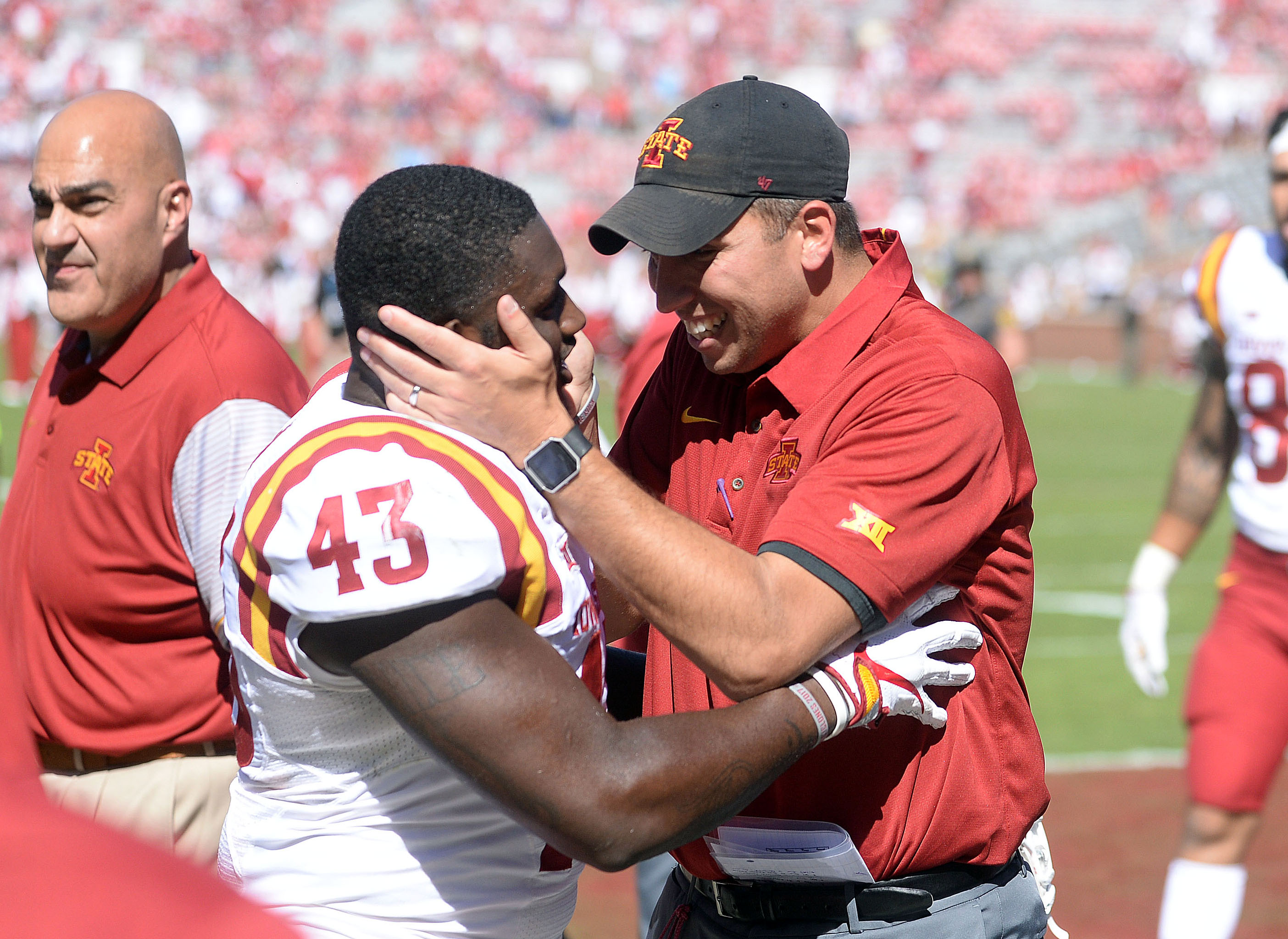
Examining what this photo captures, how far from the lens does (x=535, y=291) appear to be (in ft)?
6.91

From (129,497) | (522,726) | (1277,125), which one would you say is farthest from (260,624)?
(1277,125)

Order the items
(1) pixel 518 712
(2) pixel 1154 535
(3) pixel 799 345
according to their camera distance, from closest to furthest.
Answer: (1) pixel 518 712, (3) pixel 799 345, (2) pixel 1154 535

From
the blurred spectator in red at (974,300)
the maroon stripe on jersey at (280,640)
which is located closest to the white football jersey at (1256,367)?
the maroon stripe on jersey at (280,640)

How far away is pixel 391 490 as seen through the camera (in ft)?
6.17

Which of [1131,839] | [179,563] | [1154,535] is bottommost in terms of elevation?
[1131,839]

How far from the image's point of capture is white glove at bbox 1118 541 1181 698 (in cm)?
475

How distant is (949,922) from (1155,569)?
271 centimetres

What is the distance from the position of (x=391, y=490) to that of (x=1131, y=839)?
491 cm

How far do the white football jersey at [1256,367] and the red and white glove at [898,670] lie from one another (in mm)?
2431

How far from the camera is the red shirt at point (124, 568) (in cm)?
316

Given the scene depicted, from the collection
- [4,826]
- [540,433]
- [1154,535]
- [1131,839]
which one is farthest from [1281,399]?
[4,826]

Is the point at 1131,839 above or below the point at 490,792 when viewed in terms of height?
below

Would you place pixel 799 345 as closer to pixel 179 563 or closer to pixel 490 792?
pixel 490 792

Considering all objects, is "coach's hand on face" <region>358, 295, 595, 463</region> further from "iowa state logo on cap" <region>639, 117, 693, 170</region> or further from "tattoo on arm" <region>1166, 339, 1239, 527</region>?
"tattoo on arm" <region>1166, 339, 1239, 527</region>
